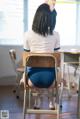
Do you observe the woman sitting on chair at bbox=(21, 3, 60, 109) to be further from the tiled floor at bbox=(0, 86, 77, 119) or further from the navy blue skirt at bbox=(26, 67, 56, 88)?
the tiled floor at bbox=(0, 86, 77, 119)

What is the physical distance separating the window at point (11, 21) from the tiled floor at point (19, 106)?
112 centimetres

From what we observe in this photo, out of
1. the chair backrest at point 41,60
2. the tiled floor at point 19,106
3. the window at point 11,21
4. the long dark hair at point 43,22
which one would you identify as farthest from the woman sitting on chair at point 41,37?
the window at point 11,21

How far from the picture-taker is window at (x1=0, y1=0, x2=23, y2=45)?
16.8 feet

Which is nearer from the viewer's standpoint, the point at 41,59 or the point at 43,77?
the point at 41,59

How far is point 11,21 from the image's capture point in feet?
16.9

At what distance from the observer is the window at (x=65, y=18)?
17.0ft

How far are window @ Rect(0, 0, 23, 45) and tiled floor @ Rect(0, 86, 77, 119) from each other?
Result: 44.0 inches

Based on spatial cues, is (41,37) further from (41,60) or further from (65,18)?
(65,18)

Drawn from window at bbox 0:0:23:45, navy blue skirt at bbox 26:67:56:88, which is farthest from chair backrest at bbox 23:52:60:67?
window at bbox 0:0:23:45

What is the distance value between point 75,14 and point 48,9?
2.26 metres

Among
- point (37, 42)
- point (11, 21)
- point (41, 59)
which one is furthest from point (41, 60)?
point (11, 21)

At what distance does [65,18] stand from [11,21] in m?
1.06

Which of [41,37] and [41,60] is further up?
[41,37]

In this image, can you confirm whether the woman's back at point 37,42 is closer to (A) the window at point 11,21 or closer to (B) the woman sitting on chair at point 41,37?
(B) the woman sitting on chair at point 41,37
